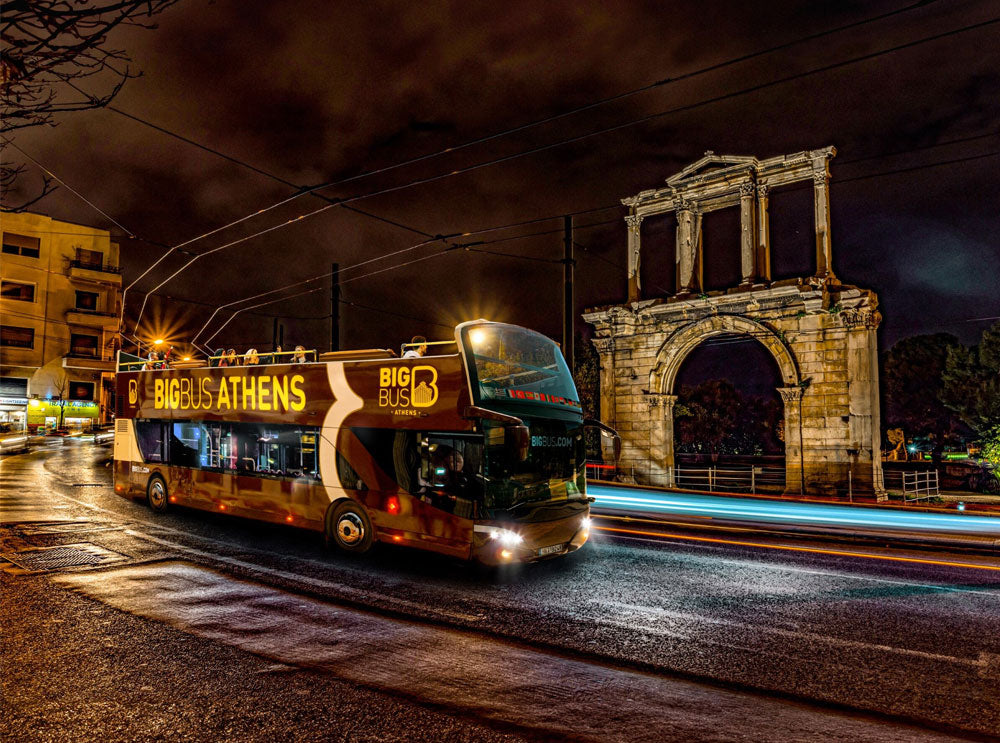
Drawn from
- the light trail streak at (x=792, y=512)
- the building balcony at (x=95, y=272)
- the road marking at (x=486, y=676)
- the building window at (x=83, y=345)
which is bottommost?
the road marking at (x=486, y=676)

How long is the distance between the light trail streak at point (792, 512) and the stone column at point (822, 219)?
10074 mm

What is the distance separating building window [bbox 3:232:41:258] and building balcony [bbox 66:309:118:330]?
536cm

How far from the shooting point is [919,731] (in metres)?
4.47

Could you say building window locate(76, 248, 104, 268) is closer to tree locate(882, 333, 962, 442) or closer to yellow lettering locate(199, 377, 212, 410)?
yellow lettering locate(199, 377, 212, 410)

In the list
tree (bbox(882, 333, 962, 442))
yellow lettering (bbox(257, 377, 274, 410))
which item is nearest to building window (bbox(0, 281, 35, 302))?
yellow lettering (bbox(257, 377, 274, 410))

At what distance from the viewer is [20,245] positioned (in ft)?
168

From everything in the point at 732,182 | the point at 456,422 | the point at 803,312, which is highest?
the point at 732,182

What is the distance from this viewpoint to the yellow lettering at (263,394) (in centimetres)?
1211

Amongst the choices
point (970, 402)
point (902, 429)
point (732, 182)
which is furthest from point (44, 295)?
point (902, 429)

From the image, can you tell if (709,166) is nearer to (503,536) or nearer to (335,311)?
(335,311)

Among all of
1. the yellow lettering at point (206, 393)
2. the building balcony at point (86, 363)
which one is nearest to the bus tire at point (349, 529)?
the yellow lettering at point (206, 393)

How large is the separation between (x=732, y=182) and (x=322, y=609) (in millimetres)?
24768

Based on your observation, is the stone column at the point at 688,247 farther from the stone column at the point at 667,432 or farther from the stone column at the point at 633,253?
the stone column at the point at 667,432

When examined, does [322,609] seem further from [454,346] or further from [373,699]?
[454,346]
